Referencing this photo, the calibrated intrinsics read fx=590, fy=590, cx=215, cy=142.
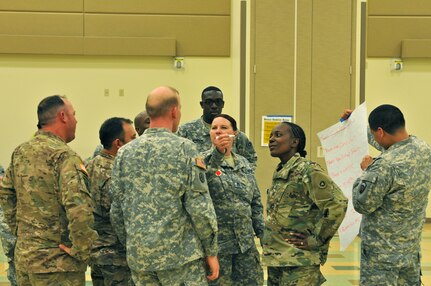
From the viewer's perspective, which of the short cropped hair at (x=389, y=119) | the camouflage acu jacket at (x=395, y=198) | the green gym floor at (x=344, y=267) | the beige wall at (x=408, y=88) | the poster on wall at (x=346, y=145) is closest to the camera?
the camouflage acu jacket at (x=395, y=198)

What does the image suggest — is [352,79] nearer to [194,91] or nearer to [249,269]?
[194,91]

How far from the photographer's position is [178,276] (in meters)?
2.94

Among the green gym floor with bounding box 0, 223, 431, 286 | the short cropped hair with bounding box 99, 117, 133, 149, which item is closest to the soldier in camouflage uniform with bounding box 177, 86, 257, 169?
the short cropped hair with bounding box 99, 117, 133, 149

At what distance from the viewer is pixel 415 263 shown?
3.65m

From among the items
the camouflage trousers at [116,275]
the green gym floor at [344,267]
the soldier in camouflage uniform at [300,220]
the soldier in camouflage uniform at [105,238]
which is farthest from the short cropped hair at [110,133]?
the green gym floor at [344,267]

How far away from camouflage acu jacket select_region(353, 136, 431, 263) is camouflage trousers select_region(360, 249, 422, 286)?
30mm

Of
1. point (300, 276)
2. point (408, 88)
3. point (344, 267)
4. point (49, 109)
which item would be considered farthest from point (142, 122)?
Answer: point (408, 88)

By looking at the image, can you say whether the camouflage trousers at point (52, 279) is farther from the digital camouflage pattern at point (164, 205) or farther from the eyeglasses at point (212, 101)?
the eyeglasses at point (212, 101)

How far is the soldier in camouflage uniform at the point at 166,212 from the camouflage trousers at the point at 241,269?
2.41ft

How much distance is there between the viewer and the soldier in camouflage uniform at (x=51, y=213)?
10.0 ft

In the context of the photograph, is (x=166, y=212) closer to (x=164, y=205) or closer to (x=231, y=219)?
(x=164, y=205)

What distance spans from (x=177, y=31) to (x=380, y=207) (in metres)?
6.64

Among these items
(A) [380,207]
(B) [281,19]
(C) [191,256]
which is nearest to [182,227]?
(C) [191,256]

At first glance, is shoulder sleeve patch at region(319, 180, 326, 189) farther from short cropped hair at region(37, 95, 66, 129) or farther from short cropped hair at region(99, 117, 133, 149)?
short cropped hair at region(37, 95, 66, 129)
